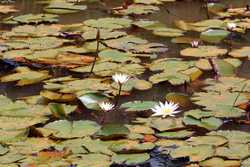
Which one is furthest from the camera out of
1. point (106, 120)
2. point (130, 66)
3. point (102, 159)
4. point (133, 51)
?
point (133, 51)

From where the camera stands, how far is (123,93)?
7.19 ft

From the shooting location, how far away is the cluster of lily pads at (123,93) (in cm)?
Result: 174

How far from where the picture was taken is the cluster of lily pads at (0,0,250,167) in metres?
1.74

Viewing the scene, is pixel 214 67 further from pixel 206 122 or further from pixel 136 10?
pixel 136 10

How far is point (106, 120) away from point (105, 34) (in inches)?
38.6

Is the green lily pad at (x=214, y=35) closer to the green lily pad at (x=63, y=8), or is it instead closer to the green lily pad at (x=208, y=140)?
the green lily pad at (x=63, y=8)

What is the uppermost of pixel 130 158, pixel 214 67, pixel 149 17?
pixel 149 17

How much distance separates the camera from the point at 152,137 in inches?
71.8

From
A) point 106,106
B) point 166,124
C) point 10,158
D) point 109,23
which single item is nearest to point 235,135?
point 166,124

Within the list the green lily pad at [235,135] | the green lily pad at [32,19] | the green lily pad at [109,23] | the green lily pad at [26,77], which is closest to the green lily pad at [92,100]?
the green lily pad at [26,77]

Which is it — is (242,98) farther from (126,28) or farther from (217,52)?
(126,28)

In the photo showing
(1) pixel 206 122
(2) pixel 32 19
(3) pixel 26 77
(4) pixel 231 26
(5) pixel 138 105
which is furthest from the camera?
(2) pixel 32 19

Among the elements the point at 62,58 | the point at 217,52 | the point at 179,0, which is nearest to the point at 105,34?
the point at 62,58

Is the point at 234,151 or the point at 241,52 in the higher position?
the point at 241,52
